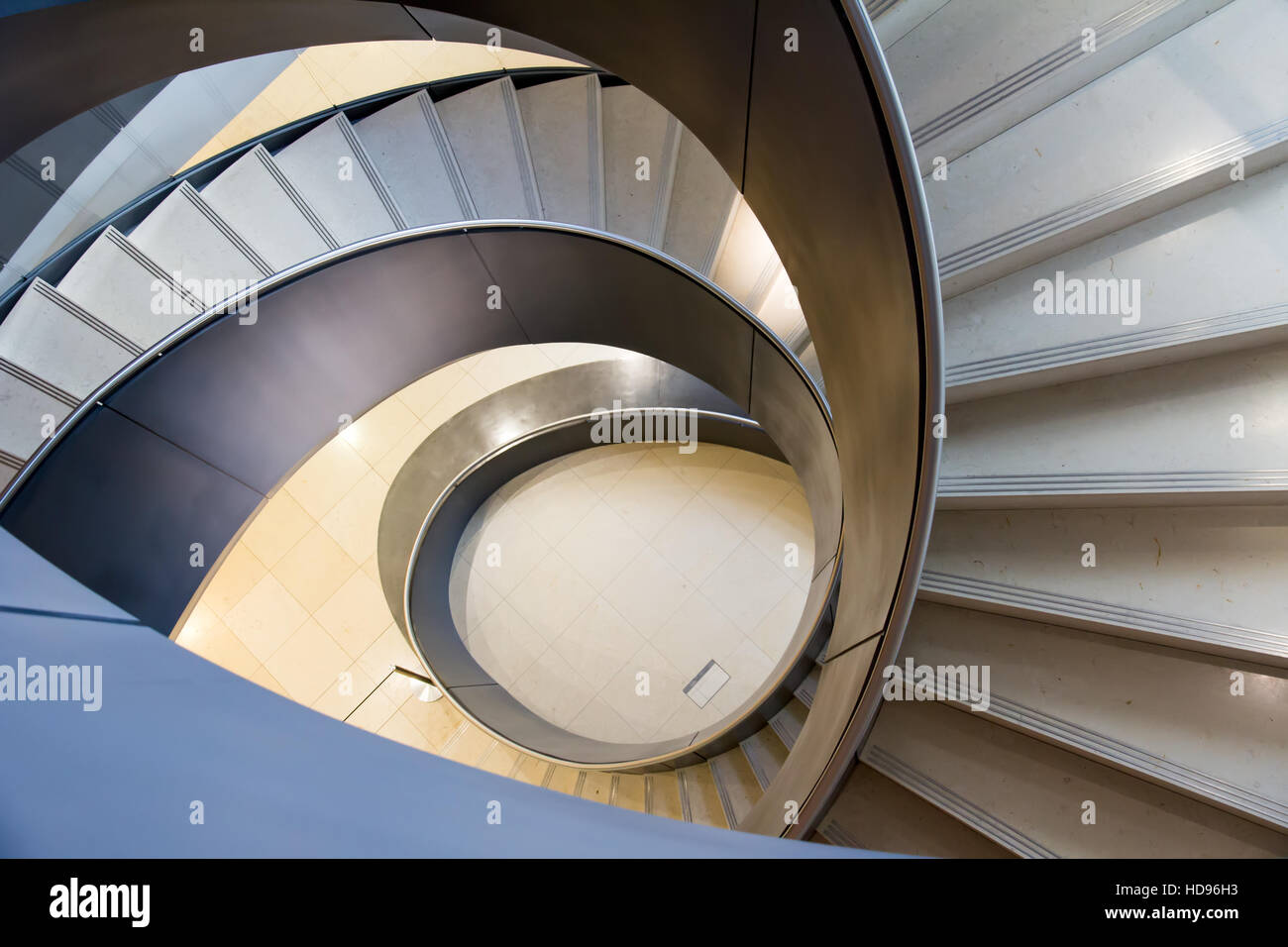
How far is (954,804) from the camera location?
2.69 m

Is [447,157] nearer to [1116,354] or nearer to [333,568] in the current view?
[333,568]

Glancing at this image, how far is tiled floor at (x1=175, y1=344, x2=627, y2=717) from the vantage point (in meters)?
6.76

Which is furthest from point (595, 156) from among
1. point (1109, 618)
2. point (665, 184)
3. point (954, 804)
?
point (954, 804)

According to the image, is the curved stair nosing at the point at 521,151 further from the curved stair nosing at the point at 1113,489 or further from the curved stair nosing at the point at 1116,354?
the curved stair nosing at the point at 1113,489

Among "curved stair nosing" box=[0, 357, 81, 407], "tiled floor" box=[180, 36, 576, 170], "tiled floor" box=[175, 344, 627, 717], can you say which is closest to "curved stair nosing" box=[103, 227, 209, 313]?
"curved stair nosing" box=[0, 357, 81, 407]

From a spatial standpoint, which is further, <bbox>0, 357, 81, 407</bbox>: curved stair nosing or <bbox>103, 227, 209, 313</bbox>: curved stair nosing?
<bbox>103, 227, 209, 313</bbox>: curved stair nosing

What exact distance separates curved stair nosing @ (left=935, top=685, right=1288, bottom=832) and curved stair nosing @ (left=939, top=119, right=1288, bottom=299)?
5.54 ft

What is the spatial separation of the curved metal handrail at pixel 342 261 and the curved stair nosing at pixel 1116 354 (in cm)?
134

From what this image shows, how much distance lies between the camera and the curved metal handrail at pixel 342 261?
11.6ft

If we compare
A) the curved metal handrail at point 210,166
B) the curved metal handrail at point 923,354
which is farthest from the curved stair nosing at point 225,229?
the curved metal handrail at point 923,354

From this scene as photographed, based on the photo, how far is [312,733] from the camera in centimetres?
93

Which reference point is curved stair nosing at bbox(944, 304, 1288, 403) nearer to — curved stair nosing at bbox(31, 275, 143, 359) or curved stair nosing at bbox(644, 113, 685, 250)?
curved stair nosing at bbox(644, 113, 685, 250)

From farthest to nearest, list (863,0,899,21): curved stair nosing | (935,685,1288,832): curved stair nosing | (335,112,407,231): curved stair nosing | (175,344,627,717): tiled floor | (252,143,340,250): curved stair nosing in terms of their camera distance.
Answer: (175,344,627,717): tiled floor → (335,112,407,231): curved stair nosing → (252,143,340,250): curved stair nosing → (863,0,899,21): curved stair nosing → (935,685,1288,832): curved stair nosing
